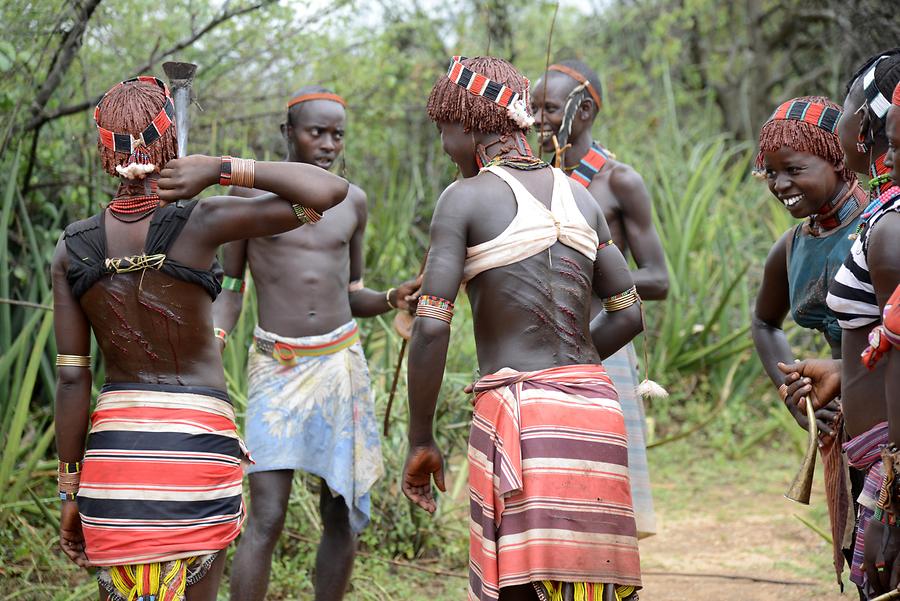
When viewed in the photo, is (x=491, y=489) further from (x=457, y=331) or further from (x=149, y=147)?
(x=457, y=331)

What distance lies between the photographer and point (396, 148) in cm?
782

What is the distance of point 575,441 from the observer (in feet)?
8.72

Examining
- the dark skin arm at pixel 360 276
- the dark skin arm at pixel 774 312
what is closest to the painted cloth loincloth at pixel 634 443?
the dark skin arm at pixel 774 312

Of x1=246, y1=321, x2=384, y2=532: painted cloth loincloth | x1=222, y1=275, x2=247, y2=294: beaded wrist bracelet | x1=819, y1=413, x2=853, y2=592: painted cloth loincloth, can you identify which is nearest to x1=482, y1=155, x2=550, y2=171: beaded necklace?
x1=819, y1=413, x2=853, y2=592: painted cloth loincloth

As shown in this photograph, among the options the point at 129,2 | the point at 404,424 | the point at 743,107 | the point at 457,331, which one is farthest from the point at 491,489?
the point at 743,107

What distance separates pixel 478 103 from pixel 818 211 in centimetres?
115

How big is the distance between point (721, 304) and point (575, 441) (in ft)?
14.7

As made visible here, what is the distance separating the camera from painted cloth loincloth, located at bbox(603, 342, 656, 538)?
3930 millimetres

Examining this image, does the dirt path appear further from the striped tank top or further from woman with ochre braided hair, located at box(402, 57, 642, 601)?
the striped tank top

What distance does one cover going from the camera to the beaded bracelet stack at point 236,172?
2654 millimetres

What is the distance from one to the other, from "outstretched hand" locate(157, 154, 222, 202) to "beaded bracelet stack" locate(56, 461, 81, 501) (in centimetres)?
84

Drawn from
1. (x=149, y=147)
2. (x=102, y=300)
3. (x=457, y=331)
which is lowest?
(x=457, y=331)

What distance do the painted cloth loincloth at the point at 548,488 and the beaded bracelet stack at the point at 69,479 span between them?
1.15 meters

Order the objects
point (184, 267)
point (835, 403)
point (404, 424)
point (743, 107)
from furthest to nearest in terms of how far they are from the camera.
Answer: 1. point (743, 107)
2. point (404, 424)
3. point (835, 403)
4. point (184, 267)
